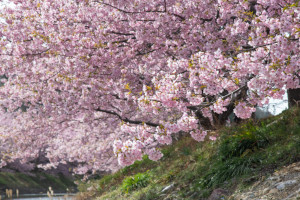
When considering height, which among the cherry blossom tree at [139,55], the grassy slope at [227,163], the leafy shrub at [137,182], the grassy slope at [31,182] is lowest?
the grassy slope at [31,182]

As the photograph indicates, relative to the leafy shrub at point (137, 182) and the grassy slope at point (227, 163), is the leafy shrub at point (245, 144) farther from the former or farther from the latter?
the leafy shrub at point (137, 182)

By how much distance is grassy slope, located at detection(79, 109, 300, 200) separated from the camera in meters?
6.01

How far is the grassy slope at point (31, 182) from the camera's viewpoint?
26.7m

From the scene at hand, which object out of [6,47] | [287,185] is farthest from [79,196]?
[287,185]

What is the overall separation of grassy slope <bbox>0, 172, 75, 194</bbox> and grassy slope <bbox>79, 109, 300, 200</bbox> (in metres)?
17.7

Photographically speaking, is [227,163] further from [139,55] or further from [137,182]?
[139,55]

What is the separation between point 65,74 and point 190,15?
13.1 ft

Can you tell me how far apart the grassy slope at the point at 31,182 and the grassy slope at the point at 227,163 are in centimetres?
1766

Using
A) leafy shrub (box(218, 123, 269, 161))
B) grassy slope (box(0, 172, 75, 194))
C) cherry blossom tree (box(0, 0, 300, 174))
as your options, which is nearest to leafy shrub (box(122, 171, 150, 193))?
cherry blossom tree (box(0, 0, 300, 174))

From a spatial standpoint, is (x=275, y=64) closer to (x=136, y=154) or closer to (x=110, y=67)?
(x=136, y=154)

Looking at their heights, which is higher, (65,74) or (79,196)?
(65,74)

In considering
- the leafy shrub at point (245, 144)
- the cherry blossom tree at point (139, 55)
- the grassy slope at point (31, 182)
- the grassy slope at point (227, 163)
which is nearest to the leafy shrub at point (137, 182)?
the grassy slope at point (227, 163)

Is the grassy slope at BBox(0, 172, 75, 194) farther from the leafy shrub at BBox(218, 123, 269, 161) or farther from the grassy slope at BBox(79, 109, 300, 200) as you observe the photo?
the leafy shrub at BBox(218, 123, 269, 161)

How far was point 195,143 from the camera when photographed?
9.98 metres
